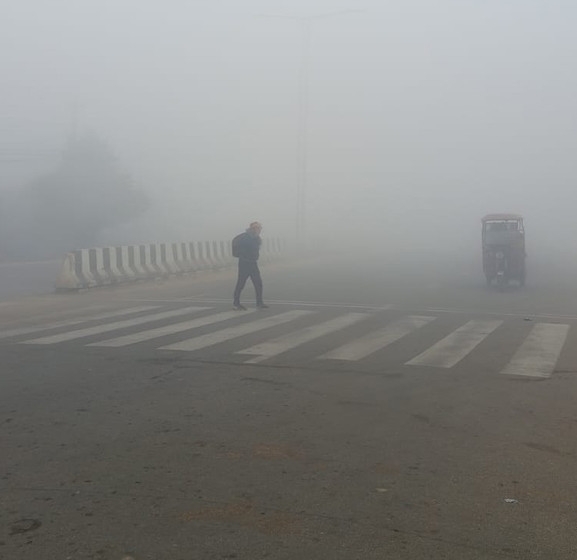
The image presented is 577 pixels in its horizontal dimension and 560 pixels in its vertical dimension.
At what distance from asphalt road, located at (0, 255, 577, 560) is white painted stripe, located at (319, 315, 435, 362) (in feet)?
0.19

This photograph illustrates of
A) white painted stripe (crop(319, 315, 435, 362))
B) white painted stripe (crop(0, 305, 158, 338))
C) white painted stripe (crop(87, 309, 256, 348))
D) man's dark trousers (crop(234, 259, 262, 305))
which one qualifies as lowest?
white painted stripe (crop(319, 315, 435, 362))

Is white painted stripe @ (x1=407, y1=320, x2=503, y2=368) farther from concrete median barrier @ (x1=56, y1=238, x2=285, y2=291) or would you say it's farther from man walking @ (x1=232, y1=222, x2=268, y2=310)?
concrete median barrier @ (x1=56, y1=238, x2=285, y2=291)

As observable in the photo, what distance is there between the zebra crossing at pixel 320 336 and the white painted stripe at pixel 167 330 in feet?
0.05

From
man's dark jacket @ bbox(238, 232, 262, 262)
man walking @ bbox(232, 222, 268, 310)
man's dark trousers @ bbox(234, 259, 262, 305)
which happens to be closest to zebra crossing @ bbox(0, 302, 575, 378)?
man's dark trousers @ bbox(234, 259, 262, 305)

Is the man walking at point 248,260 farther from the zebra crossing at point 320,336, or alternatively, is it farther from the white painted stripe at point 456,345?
the white painted stripe at point 456,345

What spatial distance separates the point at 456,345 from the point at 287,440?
18.1ft

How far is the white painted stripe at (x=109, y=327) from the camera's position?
11.6m

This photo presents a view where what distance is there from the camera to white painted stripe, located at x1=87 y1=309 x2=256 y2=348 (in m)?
11.4

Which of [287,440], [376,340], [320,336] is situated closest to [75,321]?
[320,336]

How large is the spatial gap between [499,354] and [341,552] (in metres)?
6.78

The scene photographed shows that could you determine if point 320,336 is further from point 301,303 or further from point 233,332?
point 301,303

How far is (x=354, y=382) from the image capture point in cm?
865

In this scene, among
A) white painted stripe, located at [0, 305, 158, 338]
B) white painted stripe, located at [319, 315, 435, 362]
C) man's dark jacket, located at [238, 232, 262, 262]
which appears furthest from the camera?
man's dark jacket, located at [238, 232, 262, 262]

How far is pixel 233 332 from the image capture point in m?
12.5
